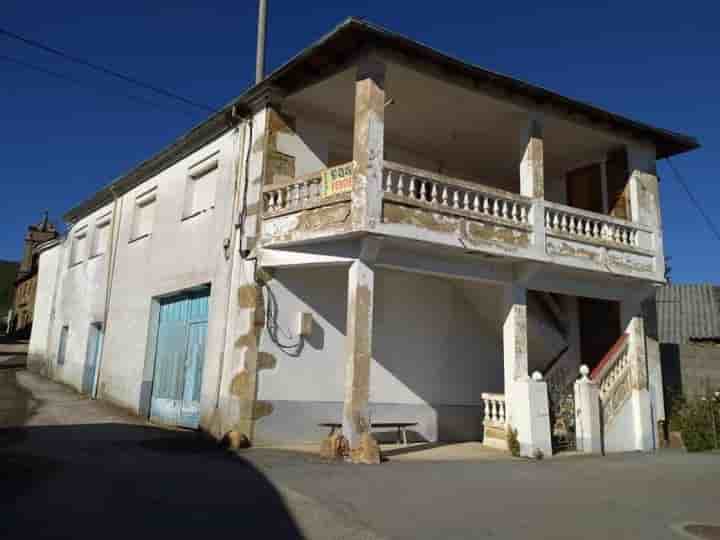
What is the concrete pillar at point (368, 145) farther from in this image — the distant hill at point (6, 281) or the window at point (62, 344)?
the distant hill at point (6, 281)

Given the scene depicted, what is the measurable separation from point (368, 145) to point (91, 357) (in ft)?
36.3

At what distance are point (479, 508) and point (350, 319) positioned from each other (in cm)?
348

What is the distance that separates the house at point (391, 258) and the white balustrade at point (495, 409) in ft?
0.13

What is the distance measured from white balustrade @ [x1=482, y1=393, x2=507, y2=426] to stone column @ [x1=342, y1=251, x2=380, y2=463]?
10.0ft

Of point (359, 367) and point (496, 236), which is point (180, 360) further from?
point (496, 236)

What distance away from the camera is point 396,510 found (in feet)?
17.9

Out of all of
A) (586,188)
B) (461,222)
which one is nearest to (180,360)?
(461,222)

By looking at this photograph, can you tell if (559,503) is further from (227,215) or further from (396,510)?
(227,215)

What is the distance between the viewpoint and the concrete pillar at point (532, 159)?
1016 cm

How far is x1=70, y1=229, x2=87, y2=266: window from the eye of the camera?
59.8 feet

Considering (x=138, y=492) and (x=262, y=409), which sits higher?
(x=262, y=409)

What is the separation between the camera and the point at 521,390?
9.55m

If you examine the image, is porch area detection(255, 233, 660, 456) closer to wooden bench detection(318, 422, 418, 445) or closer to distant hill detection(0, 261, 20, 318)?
wooden bench detection(318, 422, 418, 445)

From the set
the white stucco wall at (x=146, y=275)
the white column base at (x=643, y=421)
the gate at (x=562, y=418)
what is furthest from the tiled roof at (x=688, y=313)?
the white stucco wall at (x=146, y=275)
